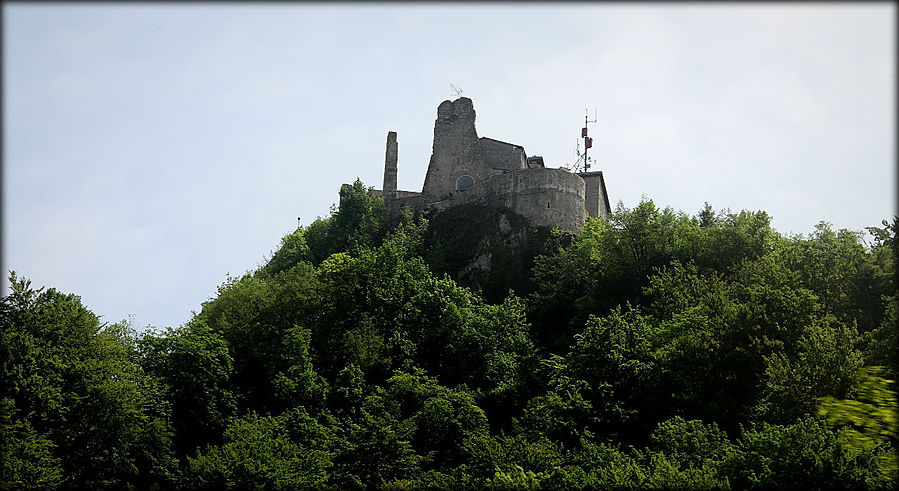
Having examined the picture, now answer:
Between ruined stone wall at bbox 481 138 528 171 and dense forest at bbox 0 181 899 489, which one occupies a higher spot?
ruined stone wall at bbox 481 138 528 171

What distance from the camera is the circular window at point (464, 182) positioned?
62.4 meters

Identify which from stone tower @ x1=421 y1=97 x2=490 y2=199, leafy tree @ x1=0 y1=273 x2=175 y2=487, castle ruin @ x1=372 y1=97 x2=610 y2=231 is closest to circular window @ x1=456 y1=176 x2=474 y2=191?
castle ruin @ x1=372 y1=97 x2=610 y2=231

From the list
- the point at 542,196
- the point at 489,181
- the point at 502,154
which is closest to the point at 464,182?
the point at 502,154

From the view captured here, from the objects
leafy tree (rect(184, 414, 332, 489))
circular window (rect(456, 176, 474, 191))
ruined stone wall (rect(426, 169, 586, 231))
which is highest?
circular window (rect(456, 176, 474, 191))

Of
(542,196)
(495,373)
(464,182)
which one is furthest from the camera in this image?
(464,182)

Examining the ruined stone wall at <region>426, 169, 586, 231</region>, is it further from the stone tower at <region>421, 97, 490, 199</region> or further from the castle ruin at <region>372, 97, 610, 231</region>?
the stone tower at <region>421, 97, 490, 199</region>

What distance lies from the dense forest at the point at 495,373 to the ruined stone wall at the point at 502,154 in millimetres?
11672

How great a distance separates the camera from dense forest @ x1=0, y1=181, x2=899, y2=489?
32.3 meters

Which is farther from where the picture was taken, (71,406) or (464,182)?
(464,182)

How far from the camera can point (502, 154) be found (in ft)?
206

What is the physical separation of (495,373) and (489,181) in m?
18.8

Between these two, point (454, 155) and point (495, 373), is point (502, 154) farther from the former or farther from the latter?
point (495, 373)

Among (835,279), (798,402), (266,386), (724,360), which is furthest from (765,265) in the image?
(266,386)

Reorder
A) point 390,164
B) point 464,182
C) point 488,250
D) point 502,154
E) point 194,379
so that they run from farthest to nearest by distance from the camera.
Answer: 1. point 390,164
2. point 502,154
3. point 464,182
4. point 488,250
5. point 194,379
